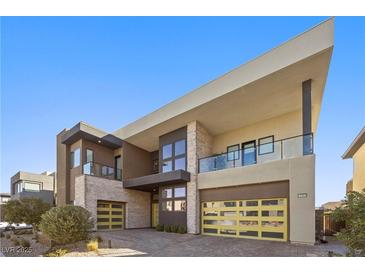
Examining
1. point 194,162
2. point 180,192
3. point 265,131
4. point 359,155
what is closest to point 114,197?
point 180,192

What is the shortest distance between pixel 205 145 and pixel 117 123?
8.11 m

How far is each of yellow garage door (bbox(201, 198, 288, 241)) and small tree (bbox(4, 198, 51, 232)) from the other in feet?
35.9

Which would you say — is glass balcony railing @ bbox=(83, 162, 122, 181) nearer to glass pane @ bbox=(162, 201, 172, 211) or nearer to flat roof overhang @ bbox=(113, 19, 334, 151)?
flat roof overhang @ bbox=(113, 19, 334, 151)

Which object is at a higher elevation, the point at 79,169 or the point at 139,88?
the point at 139,88

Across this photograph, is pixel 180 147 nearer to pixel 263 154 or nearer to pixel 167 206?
pixel 167 206

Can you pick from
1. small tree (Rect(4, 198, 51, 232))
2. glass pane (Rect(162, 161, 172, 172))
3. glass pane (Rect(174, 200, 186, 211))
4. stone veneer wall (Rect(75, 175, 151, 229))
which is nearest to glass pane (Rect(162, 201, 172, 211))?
glass pane (Rect(174, 200, 186, 211))

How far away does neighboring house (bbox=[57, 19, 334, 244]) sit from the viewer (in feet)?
35.5

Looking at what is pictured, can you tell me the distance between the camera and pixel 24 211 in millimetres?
17078

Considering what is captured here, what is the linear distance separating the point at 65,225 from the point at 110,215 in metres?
8.62

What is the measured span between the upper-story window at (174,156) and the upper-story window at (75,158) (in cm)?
673

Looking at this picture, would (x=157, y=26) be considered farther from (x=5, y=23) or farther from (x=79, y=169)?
(x=79, y=169)

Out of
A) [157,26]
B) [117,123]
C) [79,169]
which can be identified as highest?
[157,26]

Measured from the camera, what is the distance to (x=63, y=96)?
1398cm

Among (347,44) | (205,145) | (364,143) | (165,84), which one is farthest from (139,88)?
(364,143)
